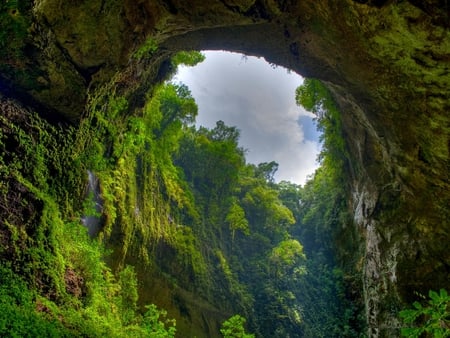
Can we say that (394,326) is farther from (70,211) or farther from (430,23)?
(70,211)

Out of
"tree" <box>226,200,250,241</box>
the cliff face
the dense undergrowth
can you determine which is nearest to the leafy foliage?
the dense undergrowth

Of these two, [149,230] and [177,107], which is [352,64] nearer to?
[149,230]

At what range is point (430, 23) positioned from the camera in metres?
5.53

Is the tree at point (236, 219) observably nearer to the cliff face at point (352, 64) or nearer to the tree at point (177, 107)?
the tree at point (177, 107)

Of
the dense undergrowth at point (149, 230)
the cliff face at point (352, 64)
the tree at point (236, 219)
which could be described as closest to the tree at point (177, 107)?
the dense undergrowth at point (149, 230)

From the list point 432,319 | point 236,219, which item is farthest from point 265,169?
point 432,319

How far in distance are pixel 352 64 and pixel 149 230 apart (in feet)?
31.2

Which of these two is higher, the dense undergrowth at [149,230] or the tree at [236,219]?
the tree at [236,219]

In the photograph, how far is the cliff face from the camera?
21.1ft

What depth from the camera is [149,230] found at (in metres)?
13.6

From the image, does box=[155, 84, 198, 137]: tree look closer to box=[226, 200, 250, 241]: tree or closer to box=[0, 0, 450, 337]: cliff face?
box=[0, 0, 450, 337]: cliff face

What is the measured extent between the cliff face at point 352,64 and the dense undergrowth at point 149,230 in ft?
2.89

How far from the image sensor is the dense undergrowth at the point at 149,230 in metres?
5.72

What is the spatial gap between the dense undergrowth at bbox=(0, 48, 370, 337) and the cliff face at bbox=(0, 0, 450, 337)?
88 centimetres
